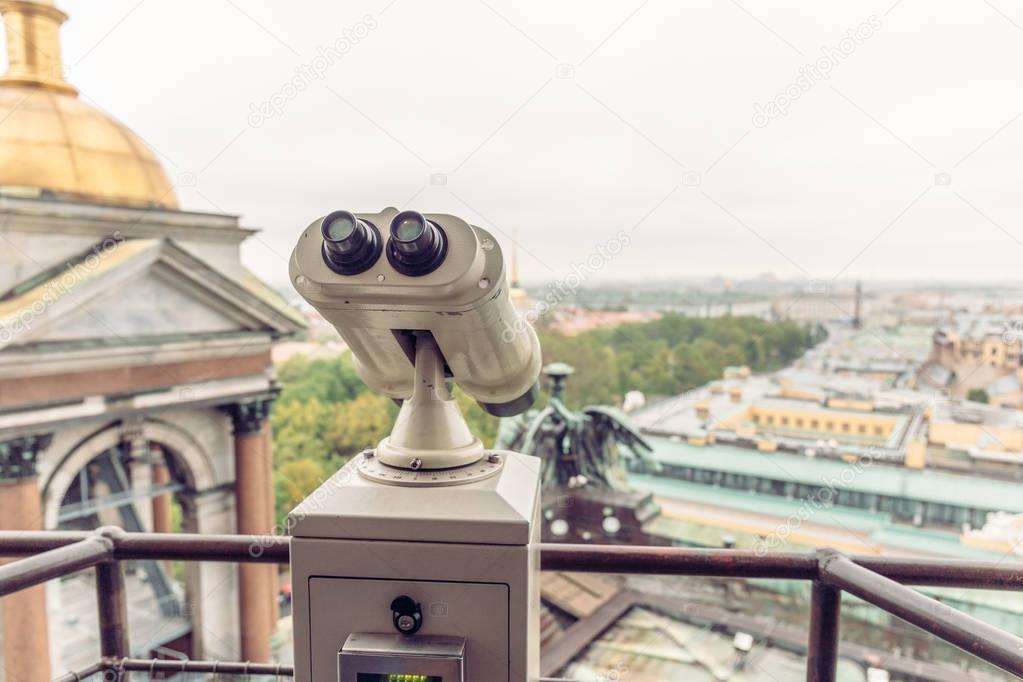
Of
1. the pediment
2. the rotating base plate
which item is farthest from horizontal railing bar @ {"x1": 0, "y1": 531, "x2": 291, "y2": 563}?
the pediment

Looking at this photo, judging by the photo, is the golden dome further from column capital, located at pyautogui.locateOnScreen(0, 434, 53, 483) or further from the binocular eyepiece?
the binocular eyepiece

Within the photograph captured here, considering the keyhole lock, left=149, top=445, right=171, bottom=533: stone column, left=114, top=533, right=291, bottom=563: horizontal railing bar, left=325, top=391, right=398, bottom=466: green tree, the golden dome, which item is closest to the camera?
the keyhole lock

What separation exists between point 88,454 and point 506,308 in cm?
550

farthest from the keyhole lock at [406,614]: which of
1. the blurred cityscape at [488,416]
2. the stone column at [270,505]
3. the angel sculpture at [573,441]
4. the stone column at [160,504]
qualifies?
the stone column at [160,504]

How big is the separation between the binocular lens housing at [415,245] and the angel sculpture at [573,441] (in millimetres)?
5385

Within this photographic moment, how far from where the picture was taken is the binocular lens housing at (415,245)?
0.81m

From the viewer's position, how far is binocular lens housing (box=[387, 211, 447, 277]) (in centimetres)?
81

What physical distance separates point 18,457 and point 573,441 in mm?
4473

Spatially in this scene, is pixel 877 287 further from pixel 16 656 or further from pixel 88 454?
pixel 16 656

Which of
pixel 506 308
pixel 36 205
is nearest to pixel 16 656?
pixel 36 205

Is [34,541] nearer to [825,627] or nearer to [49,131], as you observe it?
[825,627]

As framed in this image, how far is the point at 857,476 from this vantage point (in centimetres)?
782

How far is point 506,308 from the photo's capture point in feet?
3.17

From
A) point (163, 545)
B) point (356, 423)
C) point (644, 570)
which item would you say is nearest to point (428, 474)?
point (644, 570)
